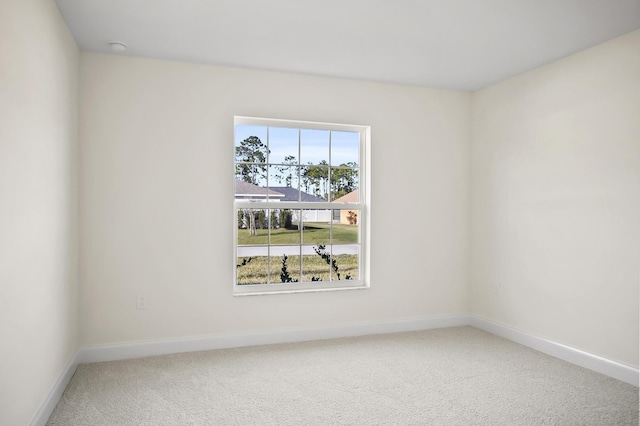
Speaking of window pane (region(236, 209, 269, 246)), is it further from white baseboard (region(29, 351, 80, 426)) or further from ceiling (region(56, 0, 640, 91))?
white baseboard (region(29, 351, 80, 426))

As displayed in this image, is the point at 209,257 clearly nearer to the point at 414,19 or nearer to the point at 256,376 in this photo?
the point at 256,376

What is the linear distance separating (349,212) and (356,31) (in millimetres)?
1901

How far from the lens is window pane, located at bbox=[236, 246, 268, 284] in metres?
4.11

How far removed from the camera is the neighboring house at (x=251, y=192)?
4.11 m

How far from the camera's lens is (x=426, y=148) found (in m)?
4.65

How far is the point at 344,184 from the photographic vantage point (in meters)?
Result: 4.48

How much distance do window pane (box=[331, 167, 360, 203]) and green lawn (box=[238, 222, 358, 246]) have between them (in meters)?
0.29

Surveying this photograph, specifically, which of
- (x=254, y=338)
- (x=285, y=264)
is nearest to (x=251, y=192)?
(x=285, y=264)

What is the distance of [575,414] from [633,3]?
2601mm

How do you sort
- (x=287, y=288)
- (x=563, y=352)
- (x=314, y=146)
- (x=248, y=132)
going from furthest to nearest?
(x=314, y=146) → (x=287, y=288) → (x=248, y=132) → (x=563, y=352)

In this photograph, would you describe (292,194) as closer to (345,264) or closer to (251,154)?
(251,154)

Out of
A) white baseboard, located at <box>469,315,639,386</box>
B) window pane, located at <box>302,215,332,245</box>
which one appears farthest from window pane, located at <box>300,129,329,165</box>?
white baseboard, located at <box>469,315,639,386</box>

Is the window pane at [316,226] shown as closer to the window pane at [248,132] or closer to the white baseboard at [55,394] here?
the window pane at [248,132]

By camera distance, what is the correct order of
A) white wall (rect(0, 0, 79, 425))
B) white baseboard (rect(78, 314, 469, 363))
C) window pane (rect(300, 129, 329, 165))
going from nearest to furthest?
1. white wall (rect(0, 0, 79, 425))
2. white baseboard (rect(78, 314, 469, 363))
3. window pane (rect(300, 129, 329, 165))
